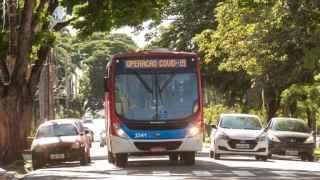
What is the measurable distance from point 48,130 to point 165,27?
75.7 feet

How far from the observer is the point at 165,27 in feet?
171

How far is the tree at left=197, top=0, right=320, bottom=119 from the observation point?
30641 millimetres

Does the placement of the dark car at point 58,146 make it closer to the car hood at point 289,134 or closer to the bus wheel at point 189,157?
the bus wheel at point 189,157

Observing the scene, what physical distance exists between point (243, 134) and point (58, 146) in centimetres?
614

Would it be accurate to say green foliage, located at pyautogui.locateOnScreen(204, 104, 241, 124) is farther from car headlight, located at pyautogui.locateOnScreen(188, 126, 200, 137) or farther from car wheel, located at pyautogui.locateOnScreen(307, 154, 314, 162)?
car headlight, located at pyautogui.locateOnScreen(188, 126, 200, 137)

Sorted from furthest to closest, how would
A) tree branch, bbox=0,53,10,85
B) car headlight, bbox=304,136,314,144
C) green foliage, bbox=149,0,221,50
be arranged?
1. green foliage, bbox=149,0,221,50
2. car headlight, bbox=304,136,314,144
3. tree branch, bbox=0,53,10,85

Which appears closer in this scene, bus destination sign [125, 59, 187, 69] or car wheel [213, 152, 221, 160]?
bus destination sign [125, 59, 187, 69]

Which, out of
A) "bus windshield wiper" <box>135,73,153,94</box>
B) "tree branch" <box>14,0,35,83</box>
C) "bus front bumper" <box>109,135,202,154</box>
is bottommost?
"bus front bumper" <box>109,135,202,154</box>

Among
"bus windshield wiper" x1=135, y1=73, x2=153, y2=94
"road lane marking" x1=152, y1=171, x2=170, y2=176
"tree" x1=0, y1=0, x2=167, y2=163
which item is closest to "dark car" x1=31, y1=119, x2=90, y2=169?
"tree" x1=0, y1=0, x2=167, y2=163

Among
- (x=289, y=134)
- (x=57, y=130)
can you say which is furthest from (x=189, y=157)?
(x=289, y=134)

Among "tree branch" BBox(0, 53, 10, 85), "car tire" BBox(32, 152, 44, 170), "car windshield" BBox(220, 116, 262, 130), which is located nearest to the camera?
"car tire" BBox(32, 152, 44, 170)

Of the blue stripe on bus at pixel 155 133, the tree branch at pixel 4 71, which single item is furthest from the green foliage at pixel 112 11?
the blue stripe on bus at pixel 155 133

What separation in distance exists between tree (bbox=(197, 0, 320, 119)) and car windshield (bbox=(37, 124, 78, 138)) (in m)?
7.57

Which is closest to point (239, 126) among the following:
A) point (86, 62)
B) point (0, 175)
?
point (0, 175)
